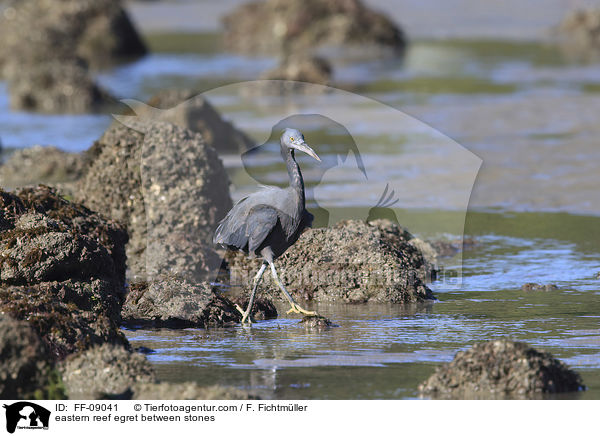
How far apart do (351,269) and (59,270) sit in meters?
2.74

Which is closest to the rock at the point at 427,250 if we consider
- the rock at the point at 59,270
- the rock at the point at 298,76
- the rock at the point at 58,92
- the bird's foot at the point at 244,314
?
the bird's foot at the point at 244,314

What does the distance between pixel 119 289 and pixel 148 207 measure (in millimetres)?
2086

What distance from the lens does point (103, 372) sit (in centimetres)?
808

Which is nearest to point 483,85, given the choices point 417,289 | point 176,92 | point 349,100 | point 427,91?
point 427,91

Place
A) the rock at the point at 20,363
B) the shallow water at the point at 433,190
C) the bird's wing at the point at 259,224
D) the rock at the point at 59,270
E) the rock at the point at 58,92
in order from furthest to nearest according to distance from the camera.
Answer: the rock at the point at 58,92 → the bird's wing at the point at 259,224 → the shallow water at the point at 433,190 → the rock at the point at 59,270 → the rock at the point at 20,363

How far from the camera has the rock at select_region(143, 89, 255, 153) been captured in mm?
19359

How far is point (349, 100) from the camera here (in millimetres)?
25203

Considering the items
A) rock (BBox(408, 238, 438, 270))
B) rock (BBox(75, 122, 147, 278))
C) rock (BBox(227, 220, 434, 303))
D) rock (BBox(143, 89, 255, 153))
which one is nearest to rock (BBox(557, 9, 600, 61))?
rock (BBox(143, 89, 255, 153))

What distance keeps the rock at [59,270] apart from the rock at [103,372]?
46 cm

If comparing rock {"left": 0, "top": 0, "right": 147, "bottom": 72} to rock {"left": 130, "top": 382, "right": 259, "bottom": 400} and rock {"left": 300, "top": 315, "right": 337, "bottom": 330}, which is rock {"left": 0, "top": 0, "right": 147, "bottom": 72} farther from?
rock {"left": 130, "top": 382, "right": 259, "bottom": 400}
